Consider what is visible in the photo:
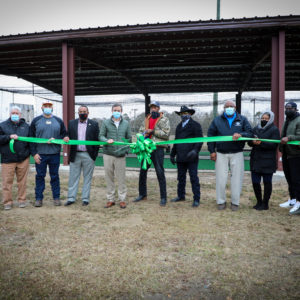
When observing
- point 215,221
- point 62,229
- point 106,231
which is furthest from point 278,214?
point 62,229

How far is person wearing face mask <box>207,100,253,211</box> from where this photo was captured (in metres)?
4.86

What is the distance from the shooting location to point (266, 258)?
305cm

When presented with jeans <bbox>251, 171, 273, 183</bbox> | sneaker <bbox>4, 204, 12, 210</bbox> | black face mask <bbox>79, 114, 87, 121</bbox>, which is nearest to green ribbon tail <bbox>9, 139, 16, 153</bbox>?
sneaker <bbox>4, 204, 12, 210</bbox>

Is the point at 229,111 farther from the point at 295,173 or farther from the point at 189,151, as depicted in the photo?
the point at 295,173

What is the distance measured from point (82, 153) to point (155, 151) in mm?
1349

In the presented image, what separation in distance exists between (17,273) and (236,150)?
3667 mm

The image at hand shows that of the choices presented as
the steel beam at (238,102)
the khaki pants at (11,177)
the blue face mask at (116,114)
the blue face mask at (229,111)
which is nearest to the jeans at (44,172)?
the khaki pants at (11,177)

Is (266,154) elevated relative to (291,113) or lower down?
lower down

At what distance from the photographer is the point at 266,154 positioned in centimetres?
486

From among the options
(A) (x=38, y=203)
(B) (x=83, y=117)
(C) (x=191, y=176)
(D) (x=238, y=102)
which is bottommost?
(A) (x=38, y=203)

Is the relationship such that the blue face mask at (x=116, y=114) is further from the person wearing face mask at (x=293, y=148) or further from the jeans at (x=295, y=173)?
the jeans at (x=295, y=173)

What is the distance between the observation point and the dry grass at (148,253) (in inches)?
96.6

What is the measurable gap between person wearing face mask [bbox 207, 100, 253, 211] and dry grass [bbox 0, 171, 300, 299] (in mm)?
356

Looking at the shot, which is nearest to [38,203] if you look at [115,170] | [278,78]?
[115,170]
